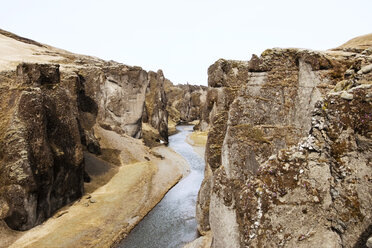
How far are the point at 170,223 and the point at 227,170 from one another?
1402 centimetres

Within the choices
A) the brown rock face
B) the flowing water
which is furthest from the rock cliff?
the flowing water

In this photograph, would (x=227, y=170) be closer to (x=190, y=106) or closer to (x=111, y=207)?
(x=111, y=207)

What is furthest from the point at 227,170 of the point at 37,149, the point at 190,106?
the point at 190,106

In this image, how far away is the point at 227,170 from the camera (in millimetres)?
15828

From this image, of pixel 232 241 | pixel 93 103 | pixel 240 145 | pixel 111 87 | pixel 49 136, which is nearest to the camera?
pixel 232 241

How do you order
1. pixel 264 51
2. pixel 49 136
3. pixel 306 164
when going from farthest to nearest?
pixel 49 136, pixel 264 51, pixel 306 164

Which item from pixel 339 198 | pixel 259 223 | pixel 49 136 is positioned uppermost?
pixel 339 198

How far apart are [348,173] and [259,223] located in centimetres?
255

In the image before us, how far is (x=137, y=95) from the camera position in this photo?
6003cm

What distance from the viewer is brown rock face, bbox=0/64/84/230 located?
22.3 metres

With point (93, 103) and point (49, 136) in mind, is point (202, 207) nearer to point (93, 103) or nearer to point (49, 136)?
point (49, 136)

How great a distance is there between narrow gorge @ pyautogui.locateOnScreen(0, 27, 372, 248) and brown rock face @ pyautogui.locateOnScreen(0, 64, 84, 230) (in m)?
0.10

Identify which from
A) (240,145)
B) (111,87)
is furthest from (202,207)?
(111,87)

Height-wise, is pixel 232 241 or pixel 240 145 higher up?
pixel 240 145
